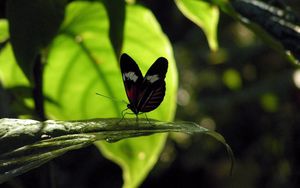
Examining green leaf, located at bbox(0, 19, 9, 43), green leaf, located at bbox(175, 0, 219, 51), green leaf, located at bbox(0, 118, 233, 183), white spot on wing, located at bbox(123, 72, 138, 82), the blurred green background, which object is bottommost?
the blurred green background

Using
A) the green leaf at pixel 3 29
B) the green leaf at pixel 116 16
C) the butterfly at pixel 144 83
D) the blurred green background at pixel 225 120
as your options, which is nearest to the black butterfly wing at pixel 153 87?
the butterfly at pixel 144 83

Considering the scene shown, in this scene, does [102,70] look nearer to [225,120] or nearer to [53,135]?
[53,135]

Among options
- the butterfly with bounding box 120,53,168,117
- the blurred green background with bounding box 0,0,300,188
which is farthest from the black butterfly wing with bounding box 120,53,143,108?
the blurred green background with bounding box 0,0,300,188

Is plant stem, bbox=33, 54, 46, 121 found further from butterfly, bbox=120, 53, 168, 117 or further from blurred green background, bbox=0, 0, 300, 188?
blurred green background, bbox=0, 0, 300, 188

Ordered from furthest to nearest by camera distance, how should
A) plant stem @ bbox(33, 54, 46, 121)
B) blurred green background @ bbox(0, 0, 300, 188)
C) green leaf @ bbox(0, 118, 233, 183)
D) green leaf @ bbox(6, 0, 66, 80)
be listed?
blurred green background @ bbox(0, 0, 300, 188)
plant stem @ bbox(33, 54, 46, 121)
green leaf @ bbox(6, 0, 66, 80)
green leaf @ bbox(0, 118, 233, 183)

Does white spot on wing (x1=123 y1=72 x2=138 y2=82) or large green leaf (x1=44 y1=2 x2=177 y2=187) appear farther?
large green leaf (x1=44 y1=2 x2=177 y2=187)

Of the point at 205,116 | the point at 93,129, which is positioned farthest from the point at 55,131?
the point at 205,116

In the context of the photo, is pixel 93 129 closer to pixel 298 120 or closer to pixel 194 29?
pixel 298 120
